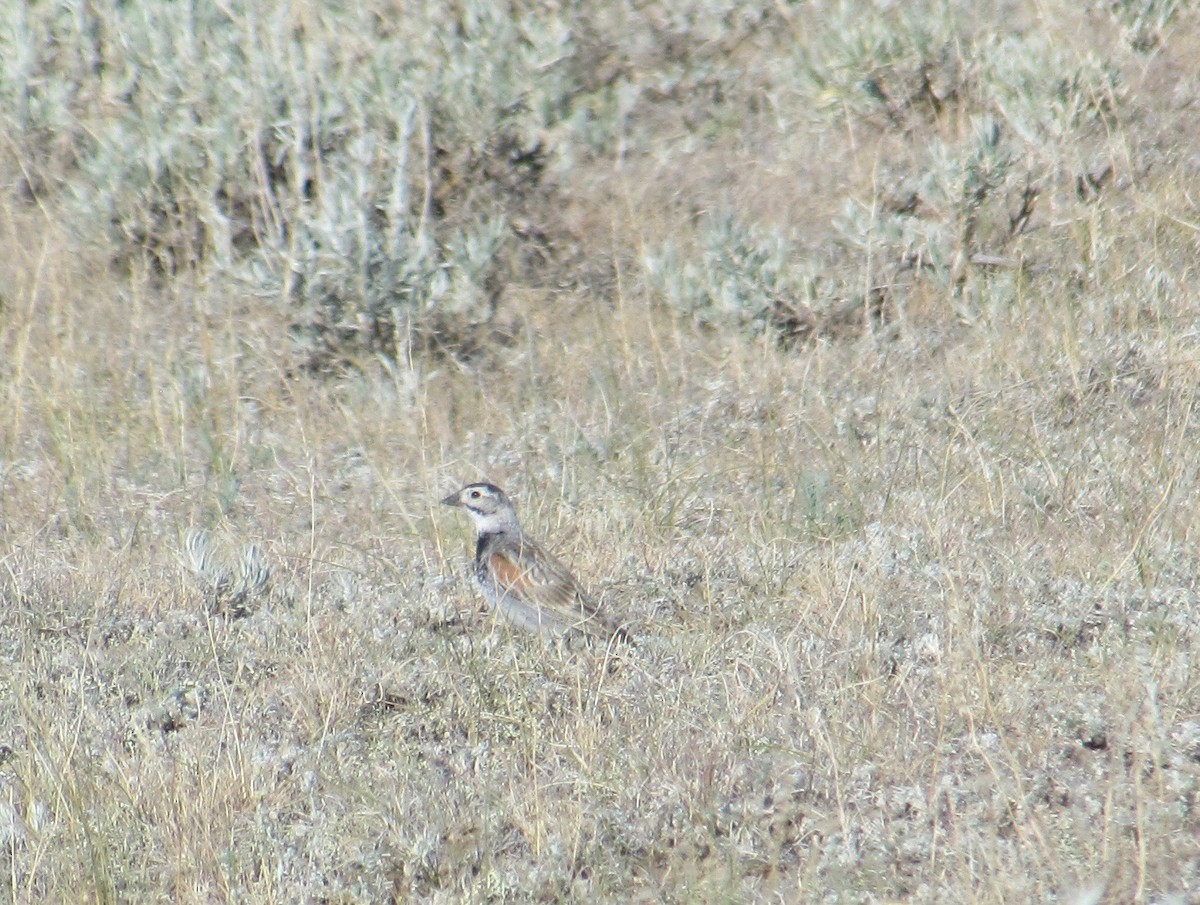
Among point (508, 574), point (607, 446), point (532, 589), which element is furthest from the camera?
point (607, 446)

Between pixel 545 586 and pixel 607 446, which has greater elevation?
pixel 545 586

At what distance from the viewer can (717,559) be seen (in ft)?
20.0

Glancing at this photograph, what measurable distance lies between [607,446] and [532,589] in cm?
183

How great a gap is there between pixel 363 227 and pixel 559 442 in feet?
6.62

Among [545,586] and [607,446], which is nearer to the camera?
[545,586]

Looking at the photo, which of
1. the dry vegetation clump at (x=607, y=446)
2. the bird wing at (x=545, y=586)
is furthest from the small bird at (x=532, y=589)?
the dry vegetation clump at (x=607, y=446)

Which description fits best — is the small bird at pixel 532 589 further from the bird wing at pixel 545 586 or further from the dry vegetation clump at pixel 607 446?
the dry vegetation clump at pixel 607 446

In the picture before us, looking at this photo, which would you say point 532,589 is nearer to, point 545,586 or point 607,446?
point 545,586

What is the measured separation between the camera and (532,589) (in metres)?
5.74

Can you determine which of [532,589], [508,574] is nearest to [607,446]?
[508,574]

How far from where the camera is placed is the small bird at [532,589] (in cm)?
561

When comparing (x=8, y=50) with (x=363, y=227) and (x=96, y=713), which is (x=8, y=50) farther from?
(x=96, y=713)

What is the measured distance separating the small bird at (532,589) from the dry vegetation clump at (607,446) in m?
0.10

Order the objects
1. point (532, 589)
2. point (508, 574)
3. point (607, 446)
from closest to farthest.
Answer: point (532, 589) < point (508, 574) < point (607, 446)
